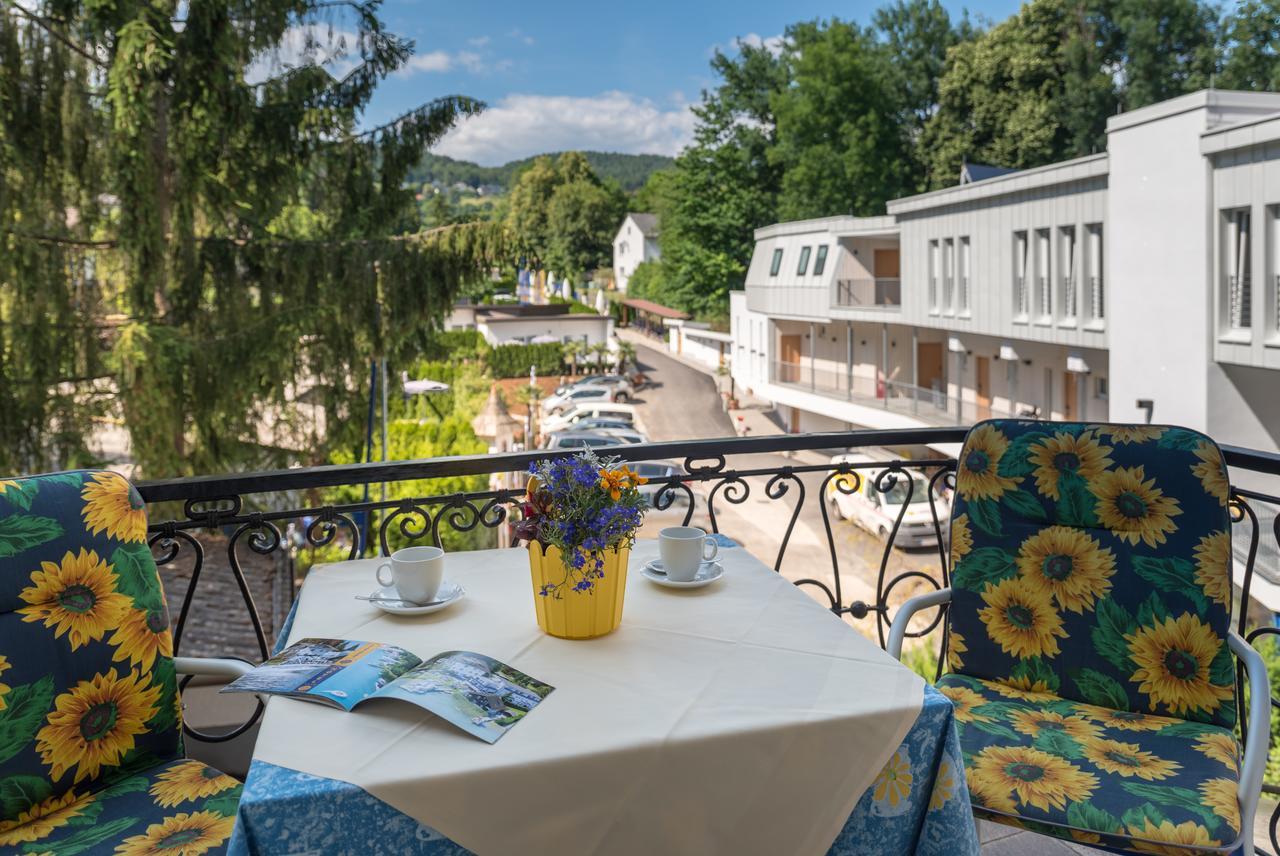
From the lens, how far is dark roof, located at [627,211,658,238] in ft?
168

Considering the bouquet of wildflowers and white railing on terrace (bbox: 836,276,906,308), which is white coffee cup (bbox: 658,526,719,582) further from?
white railing on terrace (bbox: 836,276,906,308)

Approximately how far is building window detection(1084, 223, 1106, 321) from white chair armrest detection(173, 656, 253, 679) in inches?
630

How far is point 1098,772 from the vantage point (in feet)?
5.96

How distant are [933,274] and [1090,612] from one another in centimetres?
1990

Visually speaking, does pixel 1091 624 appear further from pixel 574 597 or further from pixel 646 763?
pixel 646 763

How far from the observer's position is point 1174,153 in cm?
1322

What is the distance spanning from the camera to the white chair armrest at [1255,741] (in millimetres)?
1660

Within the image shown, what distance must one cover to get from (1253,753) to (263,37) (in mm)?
10540

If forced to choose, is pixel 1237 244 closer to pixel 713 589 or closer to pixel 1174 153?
pixel 1174 153

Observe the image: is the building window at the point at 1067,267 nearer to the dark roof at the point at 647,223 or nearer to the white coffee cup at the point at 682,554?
the white coffee cup at the point at 682,554

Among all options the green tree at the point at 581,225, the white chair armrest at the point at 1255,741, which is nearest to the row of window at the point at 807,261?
the white chair armrest at the point at 1255,741

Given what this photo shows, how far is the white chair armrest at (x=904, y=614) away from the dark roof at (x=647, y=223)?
49.5m

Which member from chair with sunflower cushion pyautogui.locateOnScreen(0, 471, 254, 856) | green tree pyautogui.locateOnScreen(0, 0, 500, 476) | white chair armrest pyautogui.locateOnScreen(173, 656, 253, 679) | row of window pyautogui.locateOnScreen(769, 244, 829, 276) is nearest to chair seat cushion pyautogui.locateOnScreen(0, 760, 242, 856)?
chair with sunflower cushion pyautogui.locateOnScreen(0, 471, 254, 856)

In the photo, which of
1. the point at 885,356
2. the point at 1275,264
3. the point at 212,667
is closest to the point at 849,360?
the point at 885,356
